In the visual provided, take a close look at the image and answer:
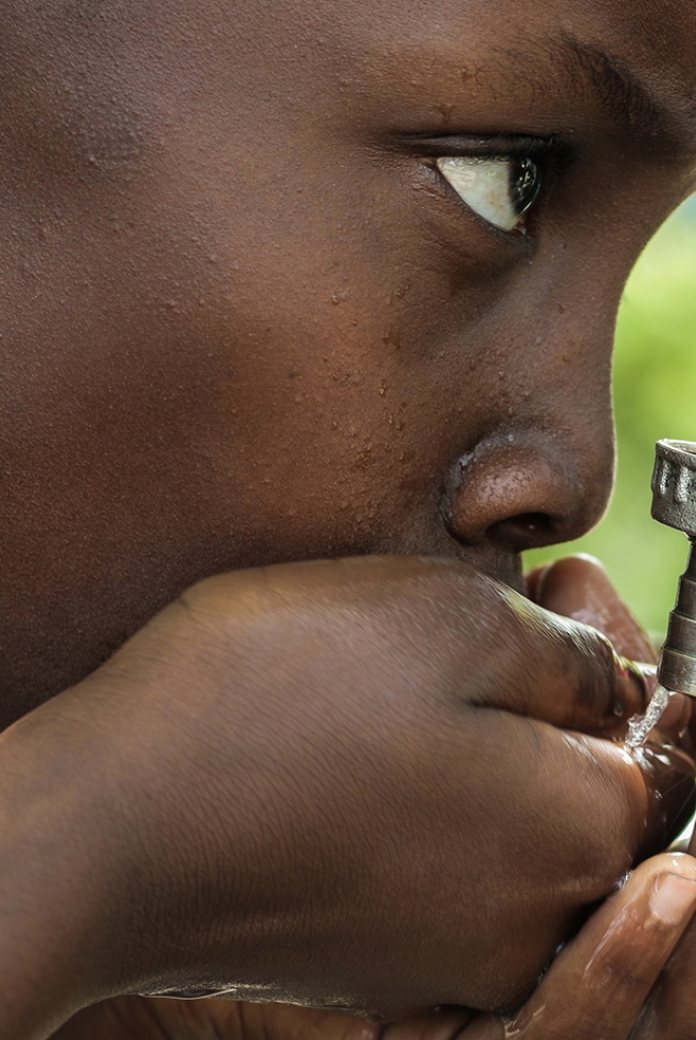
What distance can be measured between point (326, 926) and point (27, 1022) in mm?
170

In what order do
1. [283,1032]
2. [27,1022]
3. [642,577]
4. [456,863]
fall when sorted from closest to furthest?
[27,1022]
[456,863]
[283,1032]
[642,577]

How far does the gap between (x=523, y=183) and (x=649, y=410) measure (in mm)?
2311

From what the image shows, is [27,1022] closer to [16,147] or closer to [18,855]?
[18,855]

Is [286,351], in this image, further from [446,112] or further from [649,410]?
[649,410]

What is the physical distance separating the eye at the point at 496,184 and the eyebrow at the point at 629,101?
2.6 inches

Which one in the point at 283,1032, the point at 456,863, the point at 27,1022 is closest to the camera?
the point at 27,1022

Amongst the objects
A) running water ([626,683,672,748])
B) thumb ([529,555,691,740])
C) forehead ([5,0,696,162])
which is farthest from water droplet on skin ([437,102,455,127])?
thumb ([529,555,691,740])

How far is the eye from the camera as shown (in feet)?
3.07

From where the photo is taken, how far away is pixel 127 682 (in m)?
0.82

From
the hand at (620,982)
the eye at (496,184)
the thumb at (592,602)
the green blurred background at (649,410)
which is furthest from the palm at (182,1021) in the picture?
the green blurred background at (649,410)

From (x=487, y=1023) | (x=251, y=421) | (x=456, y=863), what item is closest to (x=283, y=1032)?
(x=487, y=1023)

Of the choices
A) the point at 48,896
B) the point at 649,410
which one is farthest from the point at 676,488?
the point at 649,410

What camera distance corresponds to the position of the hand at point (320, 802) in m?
0.79

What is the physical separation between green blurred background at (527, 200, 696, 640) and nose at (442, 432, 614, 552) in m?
1.78
